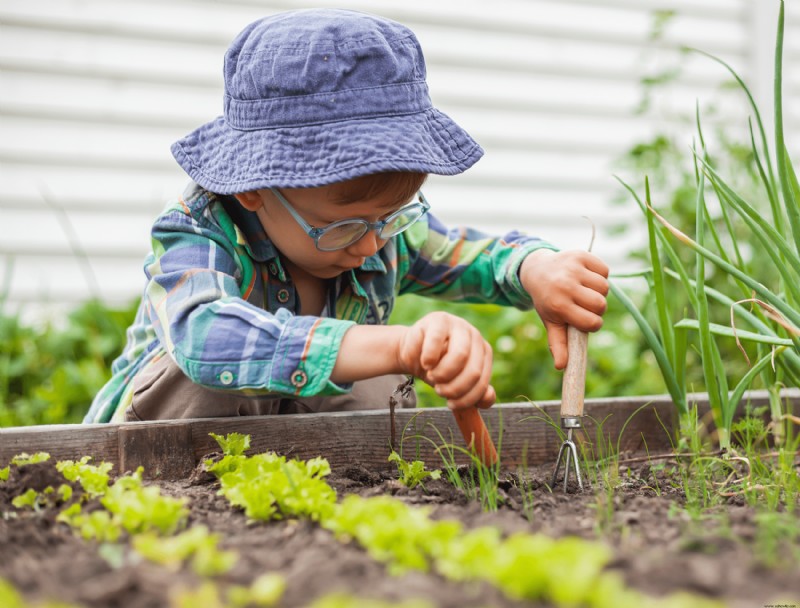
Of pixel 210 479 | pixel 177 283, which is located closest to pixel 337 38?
pixel 177 283

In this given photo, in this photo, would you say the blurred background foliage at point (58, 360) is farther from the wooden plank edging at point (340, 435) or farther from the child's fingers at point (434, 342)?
the child's fingers at point (434, 342)

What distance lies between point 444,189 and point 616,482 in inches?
106

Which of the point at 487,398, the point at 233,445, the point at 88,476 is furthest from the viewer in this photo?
the point at 233,445

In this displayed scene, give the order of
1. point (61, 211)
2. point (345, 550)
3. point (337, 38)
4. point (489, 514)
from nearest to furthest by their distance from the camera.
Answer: point (345, 550) → point (489, 514) → point (337, 38) → point (61, 211)

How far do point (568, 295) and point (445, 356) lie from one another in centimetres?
47

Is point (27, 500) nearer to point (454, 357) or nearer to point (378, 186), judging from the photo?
point (454, 357)

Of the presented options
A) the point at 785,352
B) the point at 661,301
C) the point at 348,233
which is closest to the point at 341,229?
the point at 348,233

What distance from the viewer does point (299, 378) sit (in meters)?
1.51

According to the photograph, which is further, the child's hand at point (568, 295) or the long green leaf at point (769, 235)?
the child's hand at point (568, 295)

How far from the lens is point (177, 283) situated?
167 centimetres

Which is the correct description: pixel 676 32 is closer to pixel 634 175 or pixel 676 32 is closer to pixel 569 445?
pixel 634 175

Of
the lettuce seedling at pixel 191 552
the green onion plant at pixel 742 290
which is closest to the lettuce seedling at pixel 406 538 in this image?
the lettuce seedling at pixel 191 552

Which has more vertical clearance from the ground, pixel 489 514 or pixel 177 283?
pixel 177 283

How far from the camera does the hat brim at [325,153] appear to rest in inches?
60.7
